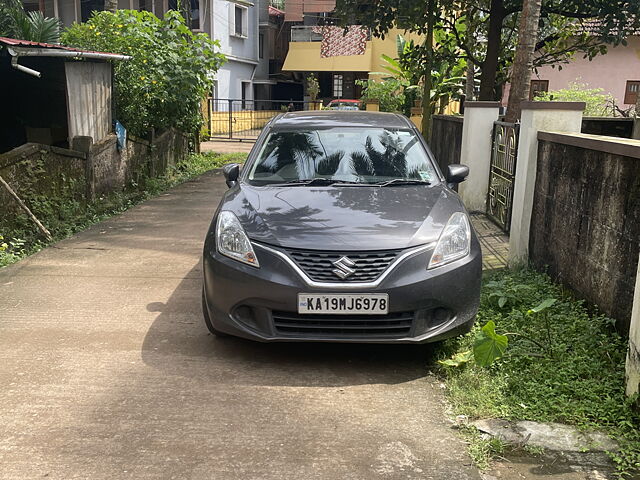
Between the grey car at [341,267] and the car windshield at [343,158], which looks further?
the car windshield at [343,158]

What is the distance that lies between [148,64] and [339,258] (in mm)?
10578

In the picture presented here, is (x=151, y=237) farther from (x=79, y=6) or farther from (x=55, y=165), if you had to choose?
Answer: (x=79, y=6)

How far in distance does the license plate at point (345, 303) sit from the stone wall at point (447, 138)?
7446 millimetres

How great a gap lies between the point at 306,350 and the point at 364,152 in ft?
6.17

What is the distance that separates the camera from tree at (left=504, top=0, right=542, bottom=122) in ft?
34.1

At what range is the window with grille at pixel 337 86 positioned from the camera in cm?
3628

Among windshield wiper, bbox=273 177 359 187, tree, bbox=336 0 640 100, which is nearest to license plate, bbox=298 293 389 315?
windshield wiper, bbox=273 177 359 187

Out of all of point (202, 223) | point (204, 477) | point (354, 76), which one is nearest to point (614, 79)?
point (354, 76)

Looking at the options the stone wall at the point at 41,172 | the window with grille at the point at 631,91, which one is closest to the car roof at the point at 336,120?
the stone wall at the point at 41,172

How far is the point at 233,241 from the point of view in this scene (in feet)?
15.2

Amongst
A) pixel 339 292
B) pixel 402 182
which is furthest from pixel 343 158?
pixel 339 292

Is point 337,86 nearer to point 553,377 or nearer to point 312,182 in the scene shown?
point 312,182

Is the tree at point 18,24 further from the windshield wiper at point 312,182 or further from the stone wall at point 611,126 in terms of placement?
the stone wall at point 611,126

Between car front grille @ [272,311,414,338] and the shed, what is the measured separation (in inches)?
292
